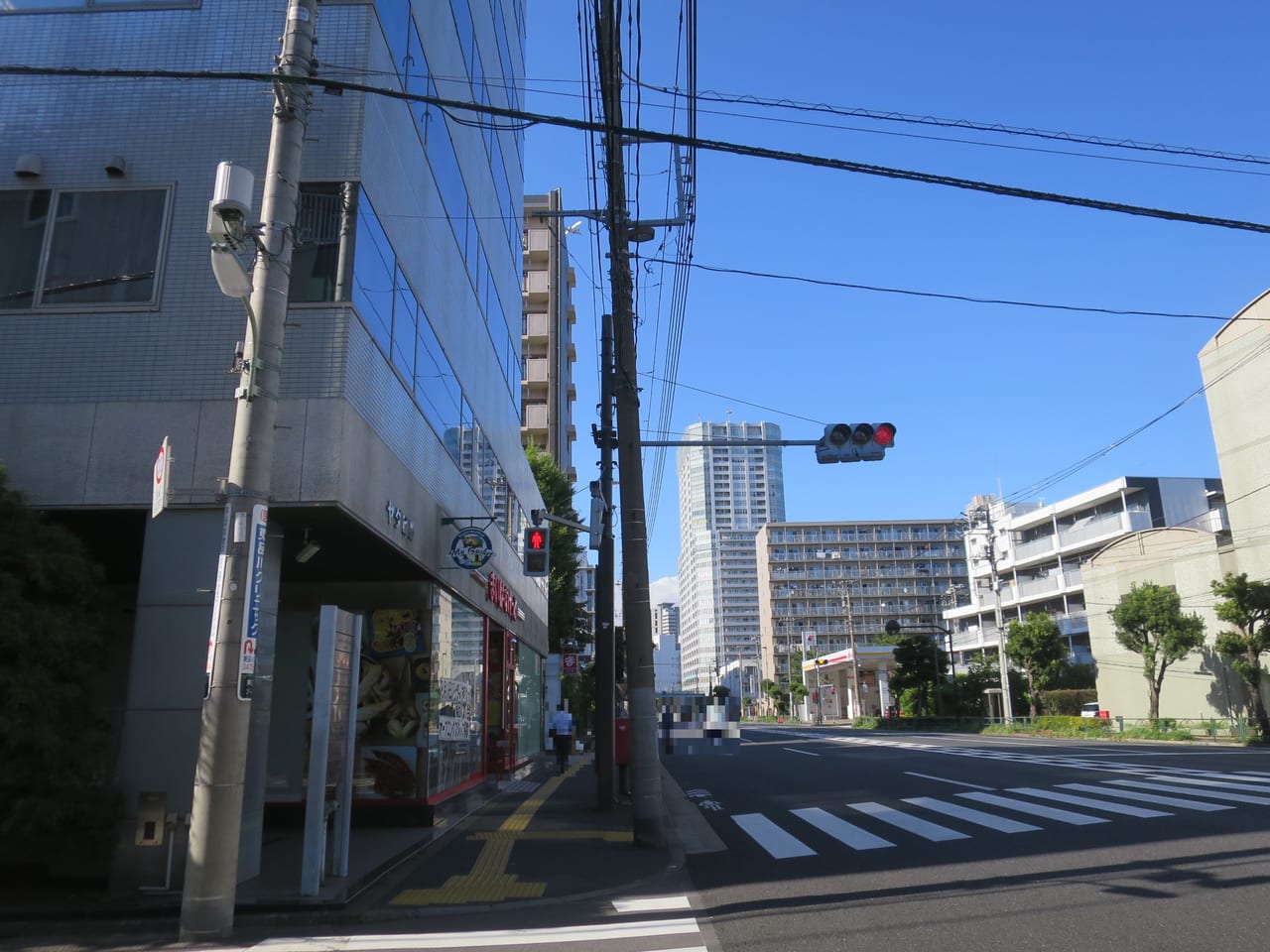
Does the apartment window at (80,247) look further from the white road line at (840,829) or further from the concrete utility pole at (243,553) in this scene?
the white road line at (840,829)

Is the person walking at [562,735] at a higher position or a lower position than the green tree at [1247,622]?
lower

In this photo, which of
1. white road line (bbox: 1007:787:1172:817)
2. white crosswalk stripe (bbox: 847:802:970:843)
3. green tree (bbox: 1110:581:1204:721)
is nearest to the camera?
white crosswalk stripe (bbox: 847:802:970:843)

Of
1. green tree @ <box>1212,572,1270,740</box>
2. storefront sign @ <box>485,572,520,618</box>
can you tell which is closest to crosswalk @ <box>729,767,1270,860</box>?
storefront sign @ <box>485,572,520,618</box>

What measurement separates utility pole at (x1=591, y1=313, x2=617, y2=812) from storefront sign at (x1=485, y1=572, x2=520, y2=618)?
297 centimetres

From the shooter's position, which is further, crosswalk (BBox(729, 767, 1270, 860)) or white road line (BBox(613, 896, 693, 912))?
crosswalk (BBox(729, 767, 1270, 860))

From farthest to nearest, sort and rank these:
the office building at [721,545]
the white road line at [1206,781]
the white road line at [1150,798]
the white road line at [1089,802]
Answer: the office building at [721,545] → the white road line at [1206,781] → the white road line at [1150,798] → the white road line at [1089,802]

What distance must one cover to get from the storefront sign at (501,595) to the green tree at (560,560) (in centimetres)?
1490

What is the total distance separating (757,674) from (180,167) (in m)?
138

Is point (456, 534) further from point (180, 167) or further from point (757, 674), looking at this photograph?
point (757, 674)

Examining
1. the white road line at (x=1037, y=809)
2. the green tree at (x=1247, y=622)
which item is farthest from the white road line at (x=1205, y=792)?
the green tree at (x=1247, y=622)

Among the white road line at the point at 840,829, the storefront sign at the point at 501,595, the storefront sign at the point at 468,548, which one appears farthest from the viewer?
the storefront sign at the point at 501,595

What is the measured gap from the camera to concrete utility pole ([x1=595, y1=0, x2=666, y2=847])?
9.66 meters

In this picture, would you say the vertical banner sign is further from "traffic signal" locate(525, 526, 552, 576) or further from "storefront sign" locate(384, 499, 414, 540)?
"traffic signal" locate(525, 526, 552, 576)

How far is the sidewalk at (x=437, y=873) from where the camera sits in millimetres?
6977
